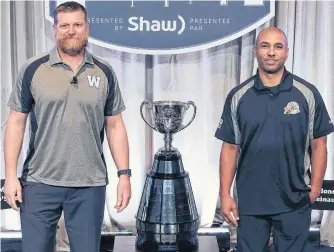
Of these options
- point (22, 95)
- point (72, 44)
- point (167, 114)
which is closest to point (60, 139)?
point (22, 95)

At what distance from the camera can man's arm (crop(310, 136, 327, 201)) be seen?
70.2 inches

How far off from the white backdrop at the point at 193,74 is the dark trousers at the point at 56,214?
1088mm

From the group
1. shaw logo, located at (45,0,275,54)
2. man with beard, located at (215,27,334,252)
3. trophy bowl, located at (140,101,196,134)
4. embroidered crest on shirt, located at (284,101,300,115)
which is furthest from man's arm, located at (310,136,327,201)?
shaw logo, located at (45,0,275,54)

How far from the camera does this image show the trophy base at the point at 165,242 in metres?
2.37

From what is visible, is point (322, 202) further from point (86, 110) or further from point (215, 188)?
point (86, 110)

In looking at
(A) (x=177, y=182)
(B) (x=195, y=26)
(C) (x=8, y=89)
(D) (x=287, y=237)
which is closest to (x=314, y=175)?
(D) (x=287, y=237)

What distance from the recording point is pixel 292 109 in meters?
1.74

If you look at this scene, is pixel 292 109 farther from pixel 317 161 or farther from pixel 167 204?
pixel 167 204

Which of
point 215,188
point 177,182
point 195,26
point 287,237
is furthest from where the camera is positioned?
point 215,188

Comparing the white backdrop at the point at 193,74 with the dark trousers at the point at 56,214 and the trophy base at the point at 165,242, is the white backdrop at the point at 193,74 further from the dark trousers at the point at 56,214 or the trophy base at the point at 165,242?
the dark trousers at the point at 56,214

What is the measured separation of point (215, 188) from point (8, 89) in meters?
1.18

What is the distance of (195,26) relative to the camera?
259 centimetres

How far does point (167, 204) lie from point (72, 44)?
0.97 meters

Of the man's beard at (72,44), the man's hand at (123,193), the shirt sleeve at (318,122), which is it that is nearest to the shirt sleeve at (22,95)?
the man's beard at (72,44)
